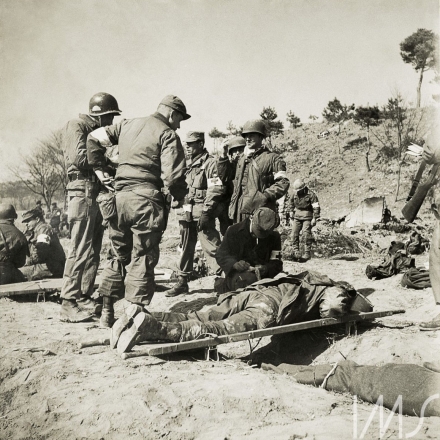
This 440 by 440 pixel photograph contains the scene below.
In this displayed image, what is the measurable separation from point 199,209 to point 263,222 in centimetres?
202

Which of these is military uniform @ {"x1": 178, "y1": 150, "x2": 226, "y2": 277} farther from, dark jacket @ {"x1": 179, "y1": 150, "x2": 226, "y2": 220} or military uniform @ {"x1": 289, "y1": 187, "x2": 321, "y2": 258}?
military uniform @ {"x1": 289, "y1": 187, "x2": 321, "y2": 258}

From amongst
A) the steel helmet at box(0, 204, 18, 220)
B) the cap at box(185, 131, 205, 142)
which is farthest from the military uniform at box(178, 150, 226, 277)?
the steel helmet at box(0, 204, 18, 220)

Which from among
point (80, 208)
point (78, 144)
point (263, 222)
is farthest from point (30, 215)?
point (263, 222)

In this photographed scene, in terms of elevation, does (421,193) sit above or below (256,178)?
below

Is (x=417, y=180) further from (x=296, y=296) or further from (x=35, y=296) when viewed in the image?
(x=35, y=296)

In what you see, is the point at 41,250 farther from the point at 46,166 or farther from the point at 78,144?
the point at 46,166

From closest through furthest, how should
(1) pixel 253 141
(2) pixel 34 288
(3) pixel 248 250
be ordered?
(3) pixel 248 250 < (1) pixel 253 141 < (2) pixel 34 288

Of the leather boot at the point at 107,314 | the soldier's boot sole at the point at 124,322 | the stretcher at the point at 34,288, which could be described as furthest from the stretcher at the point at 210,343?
the stretcher at the point at 34,288

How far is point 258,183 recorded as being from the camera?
6113 millimetres

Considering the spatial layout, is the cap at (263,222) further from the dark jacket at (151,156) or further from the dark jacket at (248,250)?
the dark jacket at (151,156)

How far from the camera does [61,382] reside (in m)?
3.28

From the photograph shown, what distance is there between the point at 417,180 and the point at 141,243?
2903 mm

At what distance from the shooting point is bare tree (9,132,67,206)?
1032 inches

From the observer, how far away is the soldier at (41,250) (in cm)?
725
